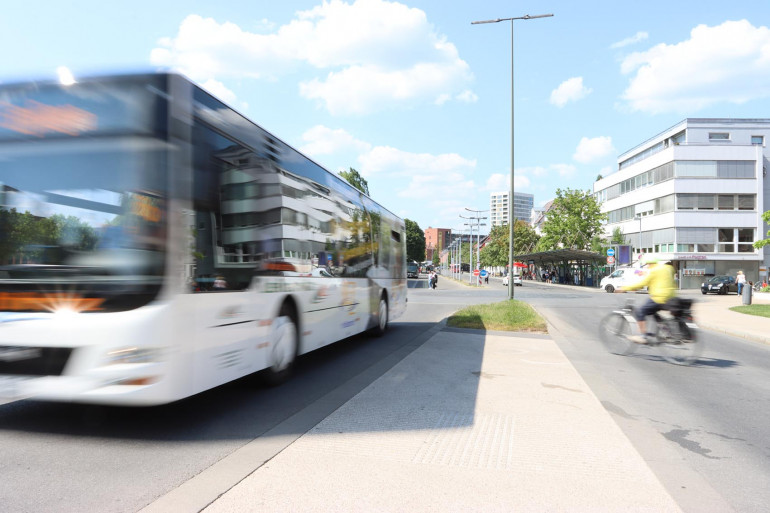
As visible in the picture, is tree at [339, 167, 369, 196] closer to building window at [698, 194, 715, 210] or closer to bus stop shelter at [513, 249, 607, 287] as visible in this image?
bus stop shelter at [513, 249, 607, 287]

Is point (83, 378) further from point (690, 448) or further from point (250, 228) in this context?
point (690, 448)

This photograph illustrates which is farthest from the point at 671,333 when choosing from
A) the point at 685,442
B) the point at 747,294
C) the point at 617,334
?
the point at 747,294

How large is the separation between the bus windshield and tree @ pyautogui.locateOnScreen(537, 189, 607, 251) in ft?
216

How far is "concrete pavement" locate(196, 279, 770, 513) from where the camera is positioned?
11.4 feet

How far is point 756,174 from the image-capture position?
5841 centimetres

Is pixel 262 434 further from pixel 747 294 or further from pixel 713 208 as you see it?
pixel 713 208

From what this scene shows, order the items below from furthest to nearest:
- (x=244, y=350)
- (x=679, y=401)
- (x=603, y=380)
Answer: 1. (x=603, y=380)
2. (x=679, y=401)
3. (x=244, y=350)

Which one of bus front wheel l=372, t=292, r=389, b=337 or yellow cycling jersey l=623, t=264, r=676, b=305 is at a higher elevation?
yellow cycling jersey l=623, t=264, r=676, b=305

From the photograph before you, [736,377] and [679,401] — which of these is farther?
[736,377]

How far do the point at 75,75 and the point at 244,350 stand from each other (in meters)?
2.78

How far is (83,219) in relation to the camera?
14.5 feet

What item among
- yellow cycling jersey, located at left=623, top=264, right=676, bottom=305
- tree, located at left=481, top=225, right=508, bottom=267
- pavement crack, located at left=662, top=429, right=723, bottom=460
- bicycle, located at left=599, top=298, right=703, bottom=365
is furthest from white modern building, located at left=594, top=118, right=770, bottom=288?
pavement crack, located at left=662, top=429, right=723, bottom=460

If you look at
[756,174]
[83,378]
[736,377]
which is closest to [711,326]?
[736,377]

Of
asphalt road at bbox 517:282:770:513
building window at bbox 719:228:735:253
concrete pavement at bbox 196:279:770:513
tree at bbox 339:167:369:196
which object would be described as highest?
tree at bbox 339:167:369:196
